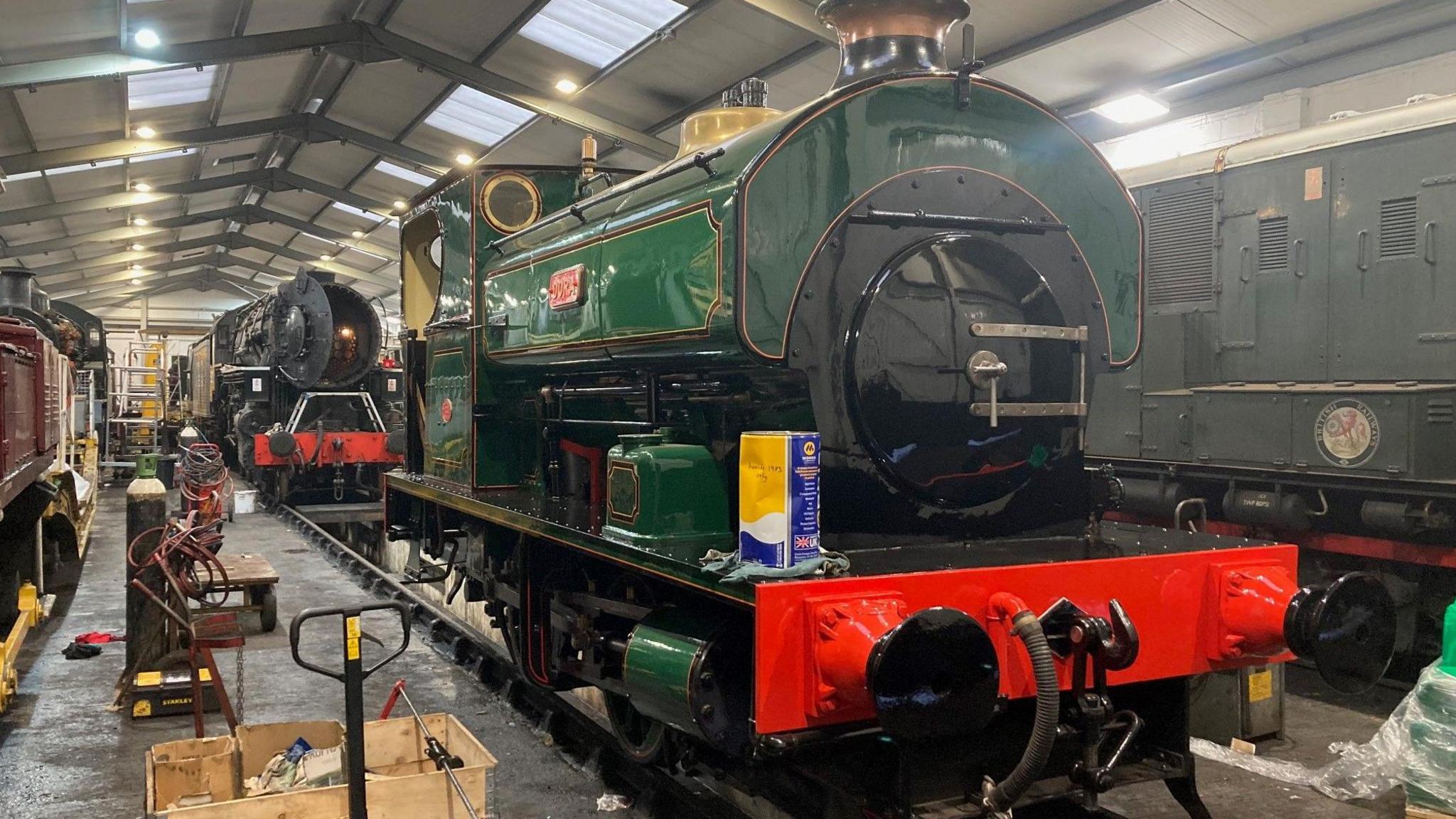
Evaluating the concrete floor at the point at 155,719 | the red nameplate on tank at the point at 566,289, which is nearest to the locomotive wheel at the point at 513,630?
the concrete floor at the point at 155,719

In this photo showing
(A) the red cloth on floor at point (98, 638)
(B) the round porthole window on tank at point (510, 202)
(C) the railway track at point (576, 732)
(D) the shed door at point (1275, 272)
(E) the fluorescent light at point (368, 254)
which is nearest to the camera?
(C) the railway track at point (576, 732)

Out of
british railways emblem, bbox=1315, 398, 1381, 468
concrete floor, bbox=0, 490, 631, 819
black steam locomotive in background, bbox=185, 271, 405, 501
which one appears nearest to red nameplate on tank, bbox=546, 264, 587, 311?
concrete floor, bbox=0, 490, 631, 819

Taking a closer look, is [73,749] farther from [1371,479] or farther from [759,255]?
[1371,479]

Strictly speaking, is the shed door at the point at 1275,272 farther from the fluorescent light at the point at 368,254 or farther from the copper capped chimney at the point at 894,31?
the fluorescent light at the point at 368,254

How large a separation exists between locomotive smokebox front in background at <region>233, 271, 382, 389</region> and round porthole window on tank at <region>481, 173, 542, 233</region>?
9.02 metres

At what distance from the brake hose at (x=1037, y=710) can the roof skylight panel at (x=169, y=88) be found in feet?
45.7

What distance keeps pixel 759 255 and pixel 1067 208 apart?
4.01 ft

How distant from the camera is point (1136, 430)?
271 inches

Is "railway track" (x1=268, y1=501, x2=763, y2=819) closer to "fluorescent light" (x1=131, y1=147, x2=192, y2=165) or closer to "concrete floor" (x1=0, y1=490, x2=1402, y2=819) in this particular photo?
"concrete floor" (x1=0, y1=490, x2=1402, y2=819)

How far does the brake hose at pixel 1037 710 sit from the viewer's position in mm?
2543

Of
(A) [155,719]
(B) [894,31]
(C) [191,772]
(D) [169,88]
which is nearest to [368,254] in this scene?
(D) [169,88]

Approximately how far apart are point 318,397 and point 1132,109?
10609 millimetres

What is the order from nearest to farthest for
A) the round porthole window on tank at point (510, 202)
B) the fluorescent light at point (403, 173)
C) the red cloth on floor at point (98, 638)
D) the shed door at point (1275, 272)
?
1. the round porthole window on tank at point (510, 202)
2. the shed door at point (1275, 272)
3. the red cloth on floor at point (98, 638)
4. the fluorescent light at point (403, 173)

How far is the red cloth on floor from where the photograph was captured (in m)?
6.56
